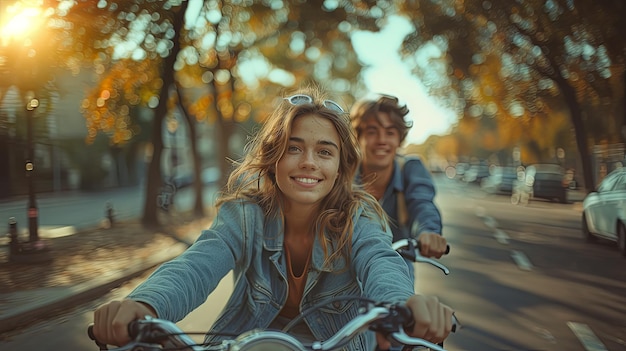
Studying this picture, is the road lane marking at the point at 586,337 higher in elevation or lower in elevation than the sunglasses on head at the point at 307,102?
lower

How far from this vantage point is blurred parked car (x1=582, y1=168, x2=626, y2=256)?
4645mm

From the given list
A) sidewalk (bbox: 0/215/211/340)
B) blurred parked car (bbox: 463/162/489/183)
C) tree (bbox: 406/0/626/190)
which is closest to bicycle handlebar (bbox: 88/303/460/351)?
tree (bbox: 406/0/626/190)

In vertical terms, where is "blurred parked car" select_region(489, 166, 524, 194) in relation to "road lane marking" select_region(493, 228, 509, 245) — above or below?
above

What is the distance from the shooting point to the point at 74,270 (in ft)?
27.5

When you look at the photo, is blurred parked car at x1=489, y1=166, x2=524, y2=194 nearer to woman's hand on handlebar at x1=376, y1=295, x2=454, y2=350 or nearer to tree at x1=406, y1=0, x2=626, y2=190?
tree at x1=406, y1=0, x2=626, y2=190

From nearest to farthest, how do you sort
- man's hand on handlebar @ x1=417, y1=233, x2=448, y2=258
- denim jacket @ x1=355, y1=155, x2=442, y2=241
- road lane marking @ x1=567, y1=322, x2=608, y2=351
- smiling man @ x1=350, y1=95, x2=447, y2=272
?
man's hand on handlebar @ x1=417, y1=233, x2=448, y2=258 → denim jacket @ x1=355, y1=155, x2=442, y2=241 → smiling man @ x1=350, y1=95, x2=447, y2=272 → road lane marking @ x1=567, y1=322, x2=608, y2=351

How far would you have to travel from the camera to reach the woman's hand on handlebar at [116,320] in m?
1.58

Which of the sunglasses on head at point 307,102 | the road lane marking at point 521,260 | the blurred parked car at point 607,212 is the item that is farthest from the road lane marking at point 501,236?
the sunglasses on head at point 307,102

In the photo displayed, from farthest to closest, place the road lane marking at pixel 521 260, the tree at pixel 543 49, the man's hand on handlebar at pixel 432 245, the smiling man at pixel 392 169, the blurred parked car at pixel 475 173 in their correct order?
the blurred parked car at pixel 475 173 → the road lane marking at pixel 521 260 → the tree at pixel 543 49 → the smiling man at pixel 392 169 → the man's hand on handlebar at pixel 432 245

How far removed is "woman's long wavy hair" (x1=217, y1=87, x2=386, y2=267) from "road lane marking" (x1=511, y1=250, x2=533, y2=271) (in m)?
6.35


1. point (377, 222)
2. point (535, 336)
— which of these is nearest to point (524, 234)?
point (535, 336)

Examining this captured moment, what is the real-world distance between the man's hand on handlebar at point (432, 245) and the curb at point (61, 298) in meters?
4.21

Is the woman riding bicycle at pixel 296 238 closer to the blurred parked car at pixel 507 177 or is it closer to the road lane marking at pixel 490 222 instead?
the blurred parked car at pixel 507 177

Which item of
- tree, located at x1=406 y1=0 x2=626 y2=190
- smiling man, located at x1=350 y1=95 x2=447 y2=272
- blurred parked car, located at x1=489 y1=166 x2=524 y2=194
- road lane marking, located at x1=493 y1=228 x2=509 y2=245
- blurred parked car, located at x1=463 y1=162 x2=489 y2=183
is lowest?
blurred parked car, located at x1=463 y1=162 x2=489 y2=183
